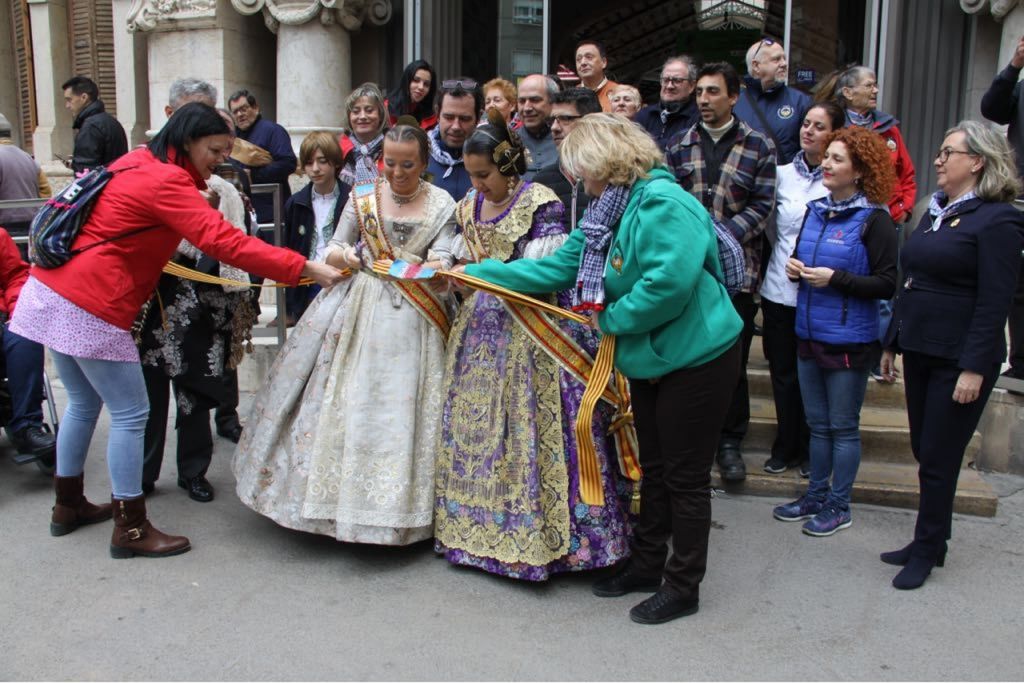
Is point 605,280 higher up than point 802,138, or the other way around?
point 802,138

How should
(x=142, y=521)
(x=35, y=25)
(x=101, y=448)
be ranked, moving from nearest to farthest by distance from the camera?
(x=142, y=521)
(x=101, y=448)
(x=35, y=25)

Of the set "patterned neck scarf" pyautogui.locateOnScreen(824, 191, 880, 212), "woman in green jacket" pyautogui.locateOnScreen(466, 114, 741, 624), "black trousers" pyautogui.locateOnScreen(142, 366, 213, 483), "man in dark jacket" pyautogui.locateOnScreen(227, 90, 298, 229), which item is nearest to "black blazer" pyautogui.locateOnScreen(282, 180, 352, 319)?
"man in dark jacket" pyautogui.locateOnScreen(227, 90, 298, 229)

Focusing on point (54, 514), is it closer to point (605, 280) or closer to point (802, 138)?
point (605, 280)

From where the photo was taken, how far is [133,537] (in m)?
3.91

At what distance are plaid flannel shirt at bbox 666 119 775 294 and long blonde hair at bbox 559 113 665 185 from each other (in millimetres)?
1207

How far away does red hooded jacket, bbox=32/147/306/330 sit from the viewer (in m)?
3.62

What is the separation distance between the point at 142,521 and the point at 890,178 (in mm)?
3617

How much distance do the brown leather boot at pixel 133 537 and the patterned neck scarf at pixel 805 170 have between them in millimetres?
3476

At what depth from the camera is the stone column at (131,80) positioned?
889cm

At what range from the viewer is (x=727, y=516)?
4.46 m

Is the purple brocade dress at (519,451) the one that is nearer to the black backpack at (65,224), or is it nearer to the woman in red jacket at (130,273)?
the woman in red jacket at (130,273)

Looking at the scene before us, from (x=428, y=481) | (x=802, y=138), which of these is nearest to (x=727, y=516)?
(x=428, y=481)

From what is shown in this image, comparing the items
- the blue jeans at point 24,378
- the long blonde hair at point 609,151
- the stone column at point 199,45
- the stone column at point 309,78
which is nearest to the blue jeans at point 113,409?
the blue jeans at point 24,378

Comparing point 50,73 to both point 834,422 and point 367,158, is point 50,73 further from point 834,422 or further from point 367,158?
point 834,422
